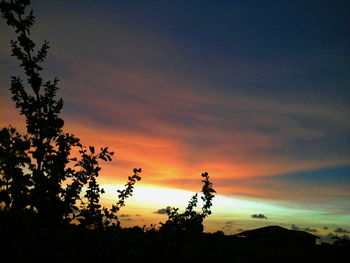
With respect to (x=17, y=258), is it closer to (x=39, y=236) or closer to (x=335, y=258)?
(x=39, y=236)

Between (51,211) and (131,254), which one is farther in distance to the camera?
(51,211)

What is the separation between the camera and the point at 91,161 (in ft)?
31.1

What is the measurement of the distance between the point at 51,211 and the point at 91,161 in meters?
2.19

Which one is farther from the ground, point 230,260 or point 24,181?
point 24,181

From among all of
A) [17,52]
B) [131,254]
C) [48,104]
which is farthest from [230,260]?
[17,52]

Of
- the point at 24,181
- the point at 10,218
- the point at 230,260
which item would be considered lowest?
the point at 230,260

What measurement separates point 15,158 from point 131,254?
4.40 m

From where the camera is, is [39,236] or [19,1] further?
[19,1]

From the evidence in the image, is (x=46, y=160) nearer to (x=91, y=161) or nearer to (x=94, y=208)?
(x=91, y=161)

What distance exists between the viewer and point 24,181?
7332mm

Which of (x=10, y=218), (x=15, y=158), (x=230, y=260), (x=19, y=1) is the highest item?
(x=19, y=1)

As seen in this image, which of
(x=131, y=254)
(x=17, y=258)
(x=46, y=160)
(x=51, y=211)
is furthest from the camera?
(x=46, y=160)

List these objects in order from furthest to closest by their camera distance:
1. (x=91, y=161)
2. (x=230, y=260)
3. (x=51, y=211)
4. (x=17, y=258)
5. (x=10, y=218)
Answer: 1. (x=91, y=161)
2. (x=51, y=211)
3. (x=230, y=260)
4. (x=10, y=218)
5. (x=17, y=258)

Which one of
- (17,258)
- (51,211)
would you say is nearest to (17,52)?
(51,211)
